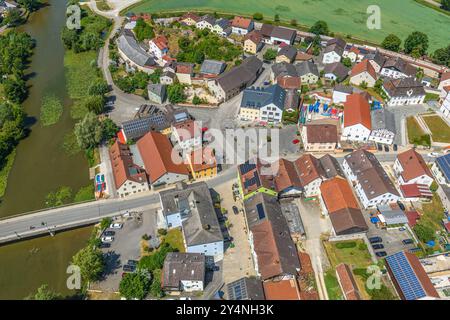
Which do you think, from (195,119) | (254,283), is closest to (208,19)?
(195,119)

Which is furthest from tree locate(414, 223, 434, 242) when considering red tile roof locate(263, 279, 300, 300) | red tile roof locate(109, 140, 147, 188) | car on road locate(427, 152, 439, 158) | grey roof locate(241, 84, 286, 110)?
red tile roof locate(109, 140, 147, 188)

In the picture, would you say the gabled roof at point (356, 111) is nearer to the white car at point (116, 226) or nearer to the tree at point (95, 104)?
the white car at point (116, 226)

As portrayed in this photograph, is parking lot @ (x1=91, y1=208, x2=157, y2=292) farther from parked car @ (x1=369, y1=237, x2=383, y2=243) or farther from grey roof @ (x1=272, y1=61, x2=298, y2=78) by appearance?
grey roof @ (x1=272, y1=61, x2=298, y2=78)

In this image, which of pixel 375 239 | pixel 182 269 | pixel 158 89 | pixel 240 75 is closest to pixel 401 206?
pixel 375 239

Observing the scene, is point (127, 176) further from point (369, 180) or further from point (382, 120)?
point (382, 120)

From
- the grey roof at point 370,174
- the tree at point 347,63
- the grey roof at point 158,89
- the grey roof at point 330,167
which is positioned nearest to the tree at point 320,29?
the tree at point 347,63
